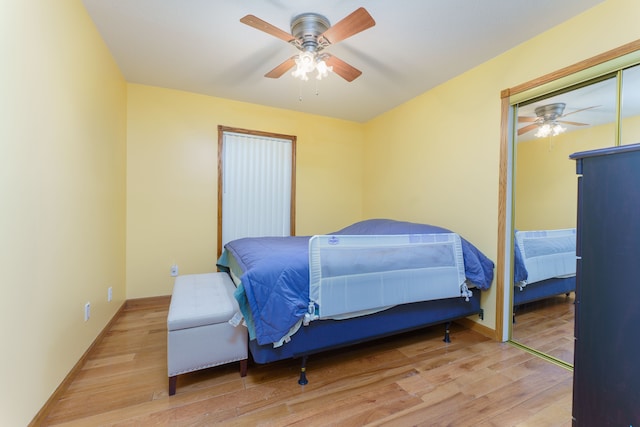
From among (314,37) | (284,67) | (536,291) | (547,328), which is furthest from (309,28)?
(547,328)

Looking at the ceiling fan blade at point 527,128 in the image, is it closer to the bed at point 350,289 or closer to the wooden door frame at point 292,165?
the bed at point 350,289

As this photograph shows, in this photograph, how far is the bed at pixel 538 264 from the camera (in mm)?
2039

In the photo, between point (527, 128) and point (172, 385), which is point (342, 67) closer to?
point (527, 128)

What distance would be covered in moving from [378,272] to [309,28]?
179cm

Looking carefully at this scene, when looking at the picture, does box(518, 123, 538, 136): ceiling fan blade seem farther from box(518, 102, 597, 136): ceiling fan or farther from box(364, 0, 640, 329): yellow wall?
box(364, 0, 640, 329): yellow wall

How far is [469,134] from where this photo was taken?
8.25ft

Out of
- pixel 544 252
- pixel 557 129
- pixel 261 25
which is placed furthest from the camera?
pixel 544 252

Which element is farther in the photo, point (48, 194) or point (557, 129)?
point (557, 129)

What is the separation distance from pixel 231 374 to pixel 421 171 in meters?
2.71

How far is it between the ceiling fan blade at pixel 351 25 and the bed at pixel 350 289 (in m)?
1.29

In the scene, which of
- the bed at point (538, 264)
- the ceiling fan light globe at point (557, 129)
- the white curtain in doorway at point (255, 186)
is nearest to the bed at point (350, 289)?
the bed at point (538, 264)

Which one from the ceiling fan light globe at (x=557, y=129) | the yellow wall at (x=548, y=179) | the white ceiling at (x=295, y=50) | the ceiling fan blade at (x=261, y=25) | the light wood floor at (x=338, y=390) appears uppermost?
the white ceiling at (x=295, y=50)

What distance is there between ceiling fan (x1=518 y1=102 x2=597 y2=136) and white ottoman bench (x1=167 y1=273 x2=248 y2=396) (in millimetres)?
2672

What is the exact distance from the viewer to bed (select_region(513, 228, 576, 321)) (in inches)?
80.3
